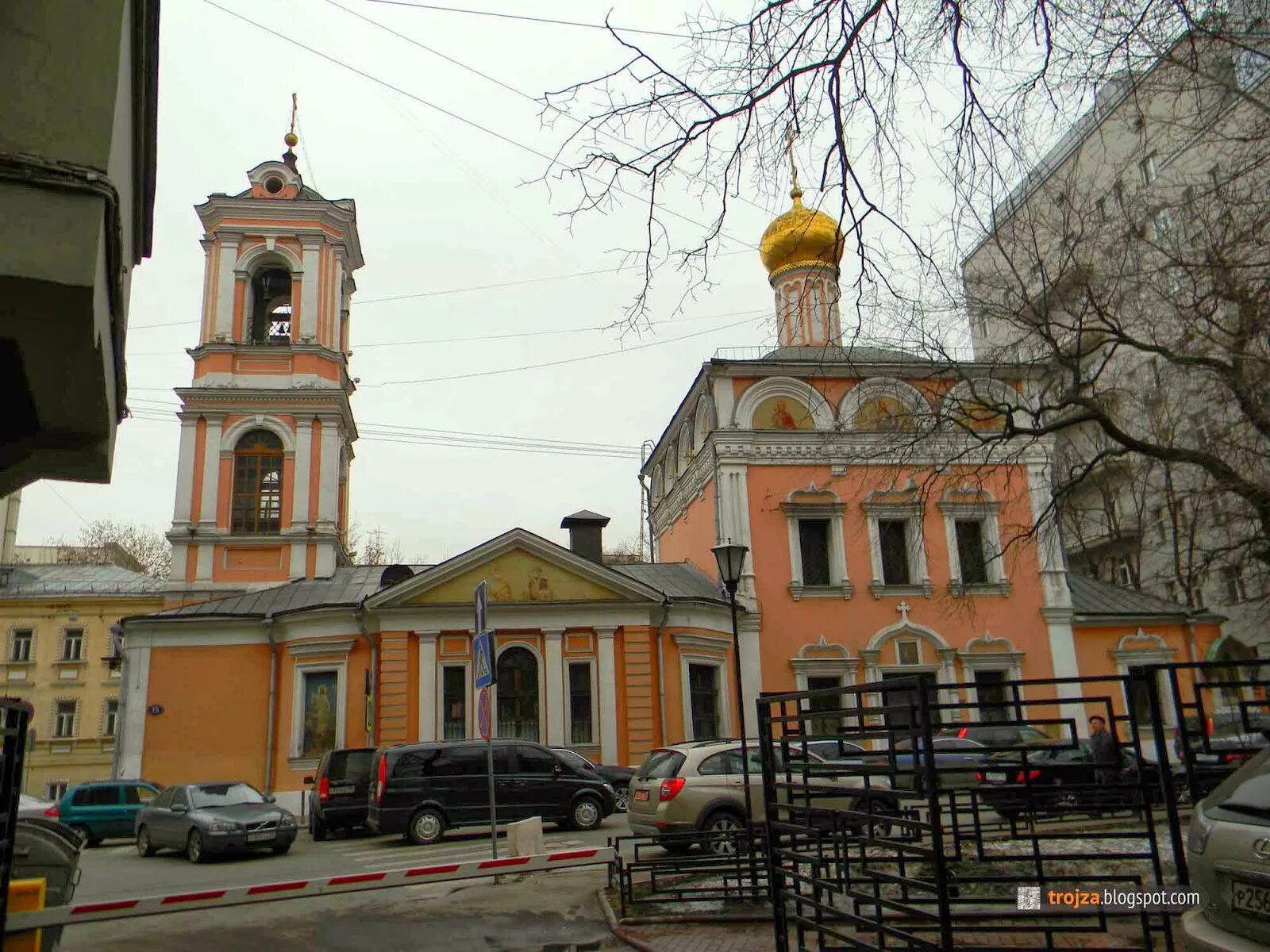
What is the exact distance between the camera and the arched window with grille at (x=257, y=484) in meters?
28.2

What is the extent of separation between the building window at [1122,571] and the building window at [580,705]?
75.2 ft

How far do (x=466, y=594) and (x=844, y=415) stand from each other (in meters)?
11.6

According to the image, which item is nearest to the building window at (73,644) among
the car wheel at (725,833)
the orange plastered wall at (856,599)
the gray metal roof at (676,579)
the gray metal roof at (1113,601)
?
the gray metal roof at (676,579)

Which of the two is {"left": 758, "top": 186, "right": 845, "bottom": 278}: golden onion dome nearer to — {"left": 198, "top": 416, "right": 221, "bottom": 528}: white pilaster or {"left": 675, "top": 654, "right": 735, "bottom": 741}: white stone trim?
{"left": 675, "top": 654, "right": 735, "bottom": 741}: white stone trim

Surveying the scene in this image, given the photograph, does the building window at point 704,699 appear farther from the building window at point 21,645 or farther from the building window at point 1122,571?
the building window at point 21,645

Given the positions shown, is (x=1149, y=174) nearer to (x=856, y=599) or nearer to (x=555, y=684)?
(x=555, y=684)

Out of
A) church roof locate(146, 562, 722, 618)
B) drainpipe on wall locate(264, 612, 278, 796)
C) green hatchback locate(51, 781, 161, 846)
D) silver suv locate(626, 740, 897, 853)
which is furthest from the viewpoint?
church roof locate(146, 562, 722, 618)

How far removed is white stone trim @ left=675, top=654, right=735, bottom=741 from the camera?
24141 mm

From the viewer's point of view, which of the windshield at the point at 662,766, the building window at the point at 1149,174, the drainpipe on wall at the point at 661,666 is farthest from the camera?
the drainpipe on wall at the point at 661,666

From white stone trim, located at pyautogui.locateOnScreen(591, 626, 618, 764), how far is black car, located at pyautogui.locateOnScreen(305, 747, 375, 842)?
5.93 metres

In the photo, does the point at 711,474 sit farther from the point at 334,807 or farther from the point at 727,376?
the point at 334,807

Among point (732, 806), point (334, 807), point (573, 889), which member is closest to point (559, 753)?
point (334, 807)

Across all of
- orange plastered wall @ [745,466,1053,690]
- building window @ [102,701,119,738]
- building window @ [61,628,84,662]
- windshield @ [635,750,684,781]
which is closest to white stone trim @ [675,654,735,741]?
orange plastered wall @ [745,466,1053,690]

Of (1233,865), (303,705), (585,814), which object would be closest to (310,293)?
(303,705)
